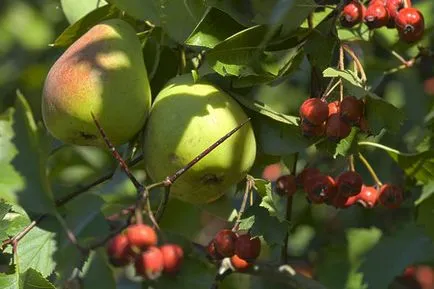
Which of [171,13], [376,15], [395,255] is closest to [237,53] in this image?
[171,13]

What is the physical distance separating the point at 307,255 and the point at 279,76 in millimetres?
862

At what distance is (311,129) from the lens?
4.98 feet

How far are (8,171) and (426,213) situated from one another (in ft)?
2.45

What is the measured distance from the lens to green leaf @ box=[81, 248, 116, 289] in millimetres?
1720

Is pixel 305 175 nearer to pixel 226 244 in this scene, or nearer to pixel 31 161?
pixel 226 244

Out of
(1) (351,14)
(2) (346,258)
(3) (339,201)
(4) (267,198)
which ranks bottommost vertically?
(2) (346,258)

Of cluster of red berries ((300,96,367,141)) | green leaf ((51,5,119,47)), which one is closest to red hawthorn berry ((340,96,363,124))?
cluster of red berries ((300,96,367,141))

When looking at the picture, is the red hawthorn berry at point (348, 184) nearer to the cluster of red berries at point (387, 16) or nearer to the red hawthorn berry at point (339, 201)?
the red hawthorn berry at point (339, 201)

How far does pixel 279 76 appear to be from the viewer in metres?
1.57

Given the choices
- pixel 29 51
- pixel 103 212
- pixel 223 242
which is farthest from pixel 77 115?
pixel 29 51

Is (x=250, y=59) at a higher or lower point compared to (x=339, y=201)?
higher

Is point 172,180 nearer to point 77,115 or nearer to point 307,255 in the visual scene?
point 77,115

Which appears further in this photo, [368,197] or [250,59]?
[368,197]

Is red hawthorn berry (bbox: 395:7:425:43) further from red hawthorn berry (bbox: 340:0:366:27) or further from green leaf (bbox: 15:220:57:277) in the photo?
green leaf (bbox: 15:220:57:277)
